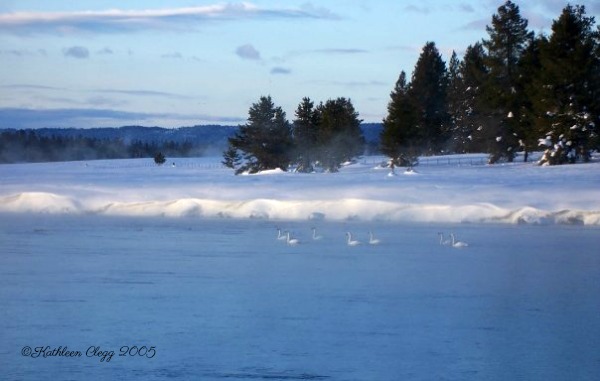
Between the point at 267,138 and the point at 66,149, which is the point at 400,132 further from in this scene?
the point at 66,149

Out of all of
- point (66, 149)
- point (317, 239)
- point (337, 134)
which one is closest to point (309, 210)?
point (317, 239)

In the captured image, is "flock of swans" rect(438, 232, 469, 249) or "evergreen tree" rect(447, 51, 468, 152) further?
"evergreen tree" rect(447, 51, 468, 152)

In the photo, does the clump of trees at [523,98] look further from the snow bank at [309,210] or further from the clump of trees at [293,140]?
the snow bank at [309,210]

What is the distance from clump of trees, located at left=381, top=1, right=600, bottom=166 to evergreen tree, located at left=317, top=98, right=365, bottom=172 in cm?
311

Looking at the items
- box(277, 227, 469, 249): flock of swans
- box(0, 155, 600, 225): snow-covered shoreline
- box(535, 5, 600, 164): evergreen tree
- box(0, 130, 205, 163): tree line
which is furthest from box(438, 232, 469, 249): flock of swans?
box(0, 130, 205, 163): tree line

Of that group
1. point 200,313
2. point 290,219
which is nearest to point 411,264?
point 200,313

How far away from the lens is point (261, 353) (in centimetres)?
1058

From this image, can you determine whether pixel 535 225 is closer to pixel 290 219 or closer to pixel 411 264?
pixel 290 219

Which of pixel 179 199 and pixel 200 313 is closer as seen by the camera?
pixel 200 313

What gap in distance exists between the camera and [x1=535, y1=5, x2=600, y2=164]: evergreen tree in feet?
163

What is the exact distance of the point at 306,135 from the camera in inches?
2549

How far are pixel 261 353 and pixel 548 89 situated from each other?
42.5 metres

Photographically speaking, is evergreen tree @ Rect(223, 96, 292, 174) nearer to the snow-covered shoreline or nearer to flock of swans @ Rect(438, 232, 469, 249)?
the snow-covered shoreline

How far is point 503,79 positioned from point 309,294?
4776 centimetres
